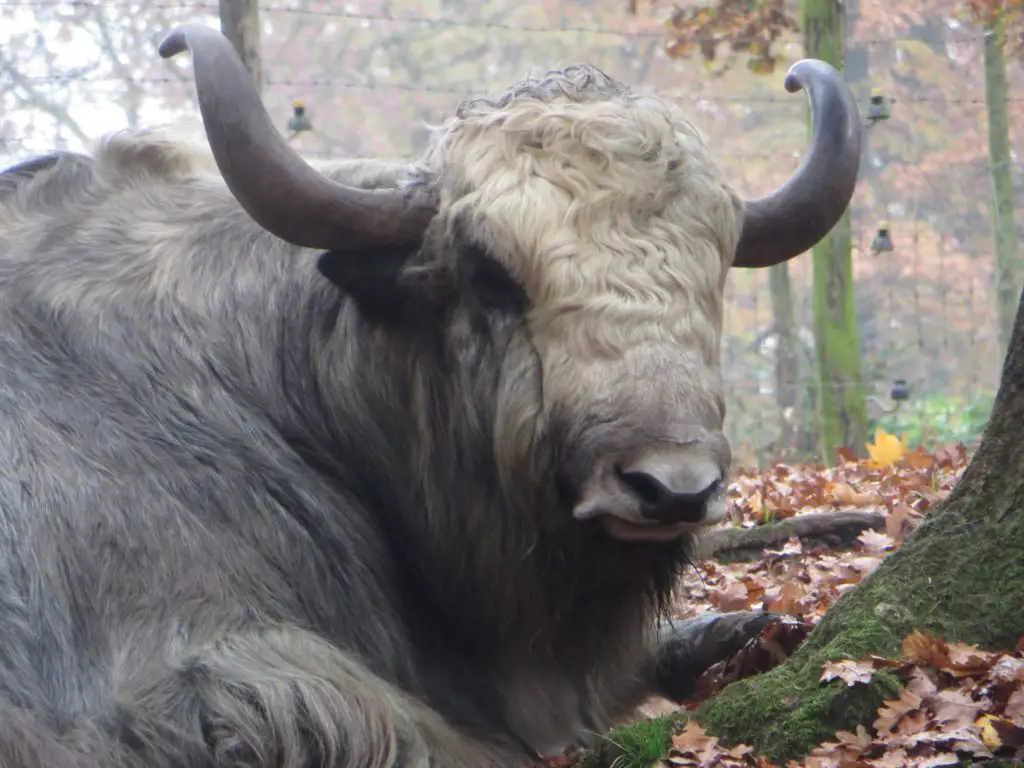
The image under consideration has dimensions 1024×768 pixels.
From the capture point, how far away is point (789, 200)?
431 centimetres

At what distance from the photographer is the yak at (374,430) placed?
342cm

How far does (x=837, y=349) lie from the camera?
35.2ft

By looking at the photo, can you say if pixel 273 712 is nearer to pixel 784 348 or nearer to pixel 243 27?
pixel 243 27

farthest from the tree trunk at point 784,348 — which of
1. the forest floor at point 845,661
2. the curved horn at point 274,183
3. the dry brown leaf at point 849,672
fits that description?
the dry brown leaf at point 849,672

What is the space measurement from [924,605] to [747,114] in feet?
57.2

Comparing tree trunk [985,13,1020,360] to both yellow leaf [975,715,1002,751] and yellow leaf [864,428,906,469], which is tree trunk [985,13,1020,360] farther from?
yellow leaf [975,715,1002,751]

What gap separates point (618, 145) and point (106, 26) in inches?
572

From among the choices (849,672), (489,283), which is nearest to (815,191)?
(489,283)

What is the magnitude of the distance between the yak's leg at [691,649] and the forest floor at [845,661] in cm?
5

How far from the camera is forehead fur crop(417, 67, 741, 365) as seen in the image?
11.7 ft

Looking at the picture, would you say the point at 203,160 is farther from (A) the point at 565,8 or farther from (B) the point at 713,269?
(A) the point at 565,8

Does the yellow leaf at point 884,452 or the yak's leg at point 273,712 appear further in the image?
the yellow leaf at point 884,452

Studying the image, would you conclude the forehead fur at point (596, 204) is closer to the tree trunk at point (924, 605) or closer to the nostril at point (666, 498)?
the nostril at point (666, 498)

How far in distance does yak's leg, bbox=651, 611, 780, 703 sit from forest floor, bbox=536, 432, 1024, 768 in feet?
0.17
